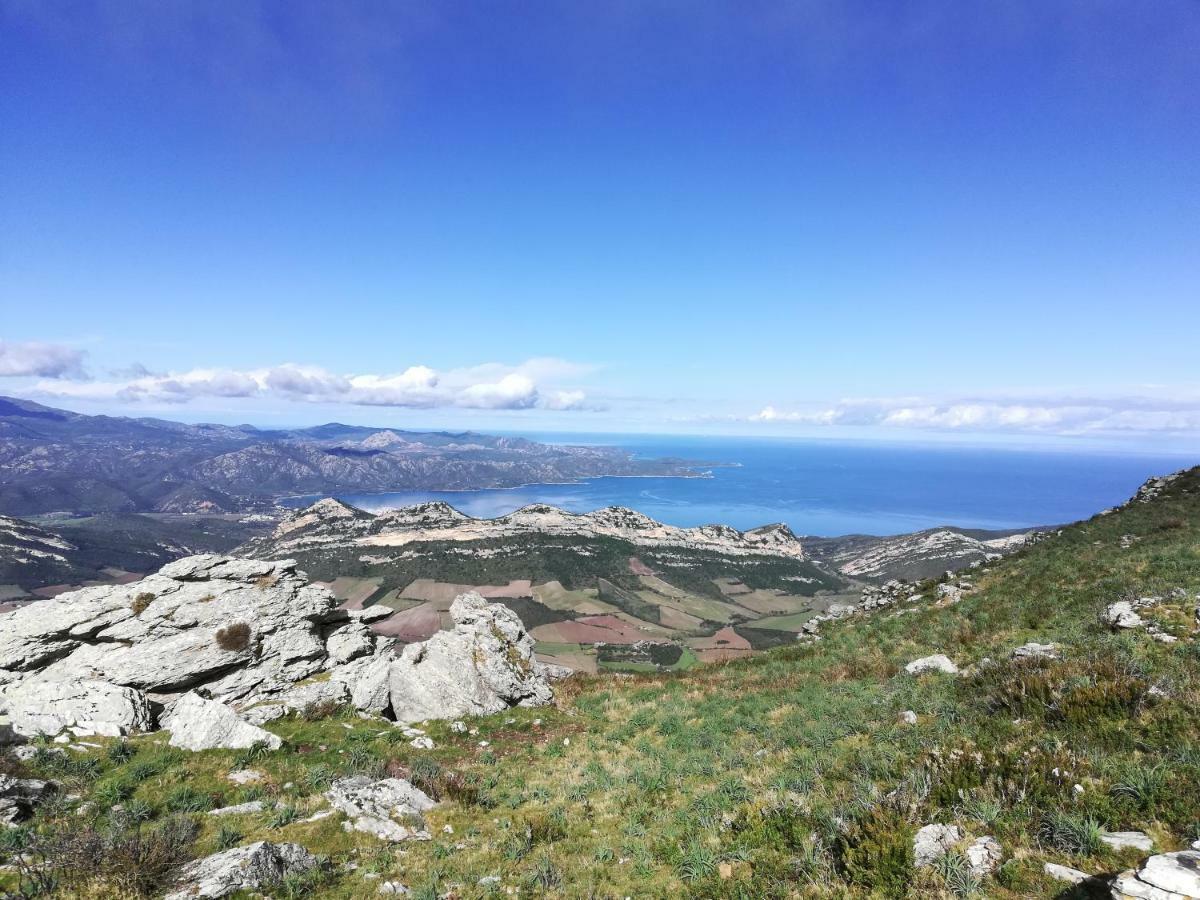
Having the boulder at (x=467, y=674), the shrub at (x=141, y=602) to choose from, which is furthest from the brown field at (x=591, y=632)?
the shrub at (x=141, y=602)

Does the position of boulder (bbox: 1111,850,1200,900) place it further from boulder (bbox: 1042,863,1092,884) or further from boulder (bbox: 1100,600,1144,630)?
boulder (bbox: 1100,600,1144,630)

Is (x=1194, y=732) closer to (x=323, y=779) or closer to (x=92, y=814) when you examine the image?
(x=323, y=779)

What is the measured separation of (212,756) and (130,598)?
15723mm

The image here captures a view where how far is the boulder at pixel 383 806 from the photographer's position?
11188mm

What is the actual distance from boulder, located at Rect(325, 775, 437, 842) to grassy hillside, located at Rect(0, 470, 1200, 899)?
0.41 m

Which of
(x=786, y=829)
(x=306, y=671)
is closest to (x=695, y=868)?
(x=786, y=829)

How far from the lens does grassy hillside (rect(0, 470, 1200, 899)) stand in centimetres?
764

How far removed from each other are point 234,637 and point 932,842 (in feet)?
91.4

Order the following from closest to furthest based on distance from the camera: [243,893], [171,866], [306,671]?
[243,893], [171,866], [306,671]

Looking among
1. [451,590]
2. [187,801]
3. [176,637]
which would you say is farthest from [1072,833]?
[451,590]

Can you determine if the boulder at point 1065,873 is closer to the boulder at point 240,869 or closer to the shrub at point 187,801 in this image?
the boulder at point 240,869

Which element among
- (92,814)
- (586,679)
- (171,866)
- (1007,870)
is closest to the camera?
(1007,870)

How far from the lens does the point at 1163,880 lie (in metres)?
5.05

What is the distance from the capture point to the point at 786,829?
9312 millimetres
